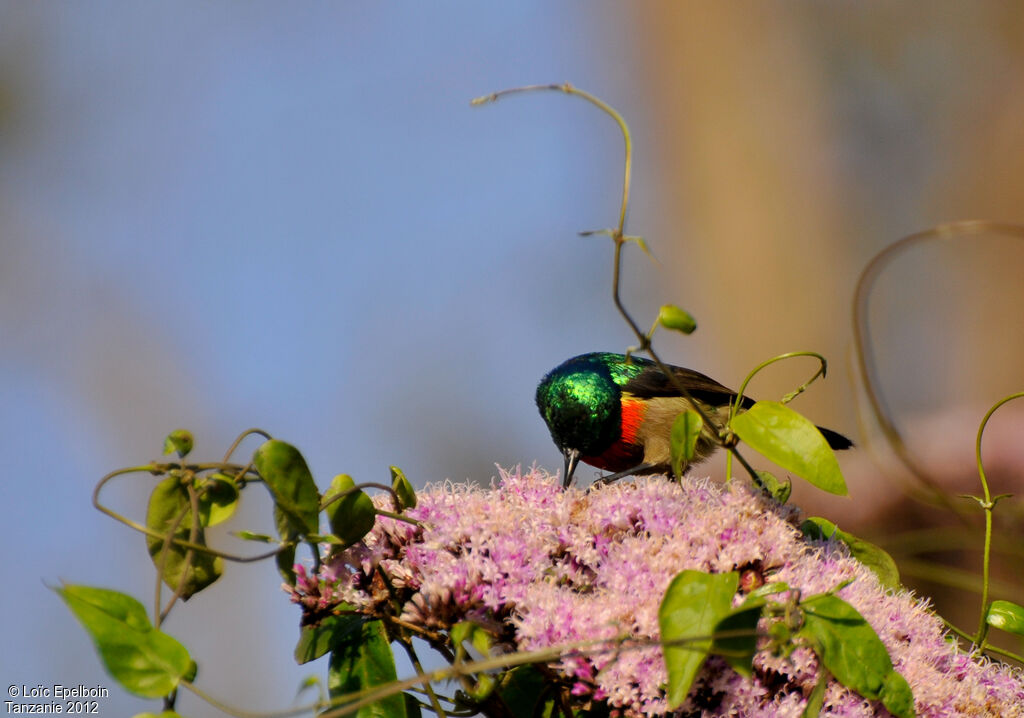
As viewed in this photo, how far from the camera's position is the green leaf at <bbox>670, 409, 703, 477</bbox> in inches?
57.0

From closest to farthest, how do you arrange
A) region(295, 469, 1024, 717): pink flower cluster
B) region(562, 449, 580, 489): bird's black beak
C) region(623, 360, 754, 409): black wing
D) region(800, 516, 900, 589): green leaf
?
region(295, 469, 1024, 717): pink flower cluster < region(800, 516, 900, 589): green leaf < region(562, 449, 580, 489): bird's black beak < region(623, 360, 754, 409): black wing

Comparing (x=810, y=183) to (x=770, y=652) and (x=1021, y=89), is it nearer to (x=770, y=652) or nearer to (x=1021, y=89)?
(x=1021, y=89)

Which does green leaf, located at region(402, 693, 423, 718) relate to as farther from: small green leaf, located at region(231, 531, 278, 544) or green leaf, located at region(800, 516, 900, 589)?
green leaf, located at region(800, 516, 900, 589)

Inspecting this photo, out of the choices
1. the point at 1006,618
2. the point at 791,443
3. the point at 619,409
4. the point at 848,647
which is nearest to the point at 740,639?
the point at 848,647

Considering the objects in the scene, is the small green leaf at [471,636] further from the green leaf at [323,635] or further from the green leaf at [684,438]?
the green leaf at [684,438]

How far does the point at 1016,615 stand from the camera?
1625mm

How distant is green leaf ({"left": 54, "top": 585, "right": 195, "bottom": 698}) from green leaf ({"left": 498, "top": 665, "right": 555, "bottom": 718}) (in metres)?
0.42

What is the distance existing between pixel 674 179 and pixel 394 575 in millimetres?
6569

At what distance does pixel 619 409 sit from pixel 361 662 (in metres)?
1.90

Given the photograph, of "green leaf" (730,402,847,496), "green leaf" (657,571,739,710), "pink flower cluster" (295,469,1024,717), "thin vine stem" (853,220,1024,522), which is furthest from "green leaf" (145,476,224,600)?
"thin vine stem" (853,220,1024,522)

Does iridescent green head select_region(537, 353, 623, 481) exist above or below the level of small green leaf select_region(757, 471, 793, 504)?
below

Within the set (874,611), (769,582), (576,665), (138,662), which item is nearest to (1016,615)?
(874,611)

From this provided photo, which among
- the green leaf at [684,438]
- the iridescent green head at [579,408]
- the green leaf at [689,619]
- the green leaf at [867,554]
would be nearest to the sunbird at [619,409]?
the iridescent green head at [579,408]

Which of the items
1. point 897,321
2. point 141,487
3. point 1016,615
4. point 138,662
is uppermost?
point 138,662
